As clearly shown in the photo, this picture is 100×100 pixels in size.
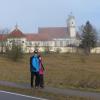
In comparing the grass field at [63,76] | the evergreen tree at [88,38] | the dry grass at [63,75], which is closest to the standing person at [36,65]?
the grass field at [63,76]

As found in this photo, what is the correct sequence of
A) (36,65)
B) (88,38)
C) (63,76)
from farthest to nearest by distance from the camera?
(88,38) → (63,76) → (36,65)

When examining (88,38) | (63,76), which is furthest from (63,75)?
(88,38)

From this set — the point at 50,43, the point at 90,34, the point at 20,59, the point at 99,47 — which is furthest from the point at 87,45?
the point at 20,59

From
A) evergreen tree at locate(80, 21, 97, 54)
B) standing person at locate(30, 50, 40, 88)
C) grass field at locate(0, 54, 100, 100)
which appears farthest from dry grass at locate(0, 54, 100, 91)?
evergreen tree at locate(80, 21, 97, 54)

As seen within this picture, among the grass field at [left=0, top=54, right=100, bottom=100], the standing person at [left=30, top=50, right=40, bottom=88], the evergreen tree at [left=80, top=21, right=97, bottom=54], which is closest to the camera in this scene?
the standing person at [left=30, top=50, right=40, bottom=88]

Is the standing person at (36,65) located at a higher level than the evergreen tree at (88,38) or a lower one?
lower

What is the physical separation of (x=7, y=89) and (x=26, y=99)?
4.89 m

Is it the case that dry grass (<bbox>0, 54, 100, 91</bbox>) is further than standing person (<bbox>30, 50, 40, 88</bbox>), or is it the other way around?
dry grass (<bbox>0, 54, 100, 91</bbox>)

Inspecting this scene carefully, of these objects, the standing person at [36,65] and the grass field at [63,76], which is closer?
the standing person at [36,65]

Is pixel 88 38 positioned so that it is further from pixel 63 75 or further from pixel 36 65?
pixel 36 65

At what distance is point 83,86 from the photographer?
24.7 metres

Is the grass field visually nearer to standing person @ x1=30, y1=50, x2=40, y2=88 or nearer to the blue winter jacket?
standing person @ x1=30, y1=50, x2=40, y2=88

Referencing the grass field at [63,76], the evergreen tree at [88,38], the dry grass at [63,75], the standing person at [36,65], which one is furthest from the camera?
the evergreen tree at [88,38]

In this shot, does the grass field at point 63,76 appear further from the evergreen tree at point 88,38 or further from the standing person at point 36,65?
the evergreen tree at point 88,38
